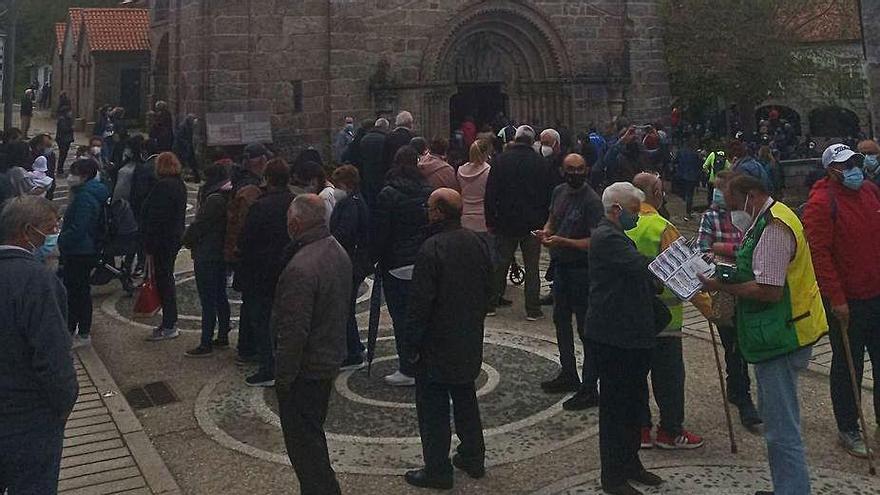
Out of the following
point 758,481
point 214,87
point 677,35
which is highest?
point 677,35

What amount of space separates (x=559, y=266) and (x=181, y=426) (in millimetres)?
2998

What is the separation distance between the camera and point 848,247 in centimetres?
531

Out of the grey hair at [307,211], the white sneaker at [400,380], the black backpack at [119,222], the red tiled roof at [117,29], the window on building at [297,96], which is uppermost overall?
the red tiled roof at [117,29]

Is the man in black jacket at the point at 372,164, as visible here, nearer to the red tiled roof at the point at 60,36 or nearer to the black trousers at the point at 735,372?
the black trousers at the point at 735,372

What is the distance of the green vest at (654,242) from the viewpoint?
517 cm

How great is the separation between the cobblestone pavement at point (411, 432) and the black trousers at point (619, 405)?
0.21m

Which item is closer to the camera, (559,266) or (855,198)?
(855,198)

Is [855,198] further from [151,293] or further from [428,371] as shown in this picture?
[151,293]

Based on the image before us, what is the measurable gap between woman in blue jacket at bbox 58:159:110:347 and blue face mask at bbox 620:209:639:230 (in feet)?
16.0

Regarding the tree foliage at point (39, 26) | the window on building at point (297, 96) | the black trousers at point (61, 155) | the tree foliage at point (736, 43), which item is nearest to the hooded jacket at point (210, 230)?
the window on building at point (297, 96)

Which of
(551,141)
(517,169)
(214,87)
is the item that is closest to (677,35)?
(214,87)

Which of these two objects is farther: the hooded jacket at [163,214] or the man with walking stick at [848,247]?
the hooded jacket at [163,214]

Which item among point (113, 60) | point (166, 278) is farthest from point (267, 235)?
point (113, 60)

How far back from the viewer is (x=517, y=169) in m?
8.03
